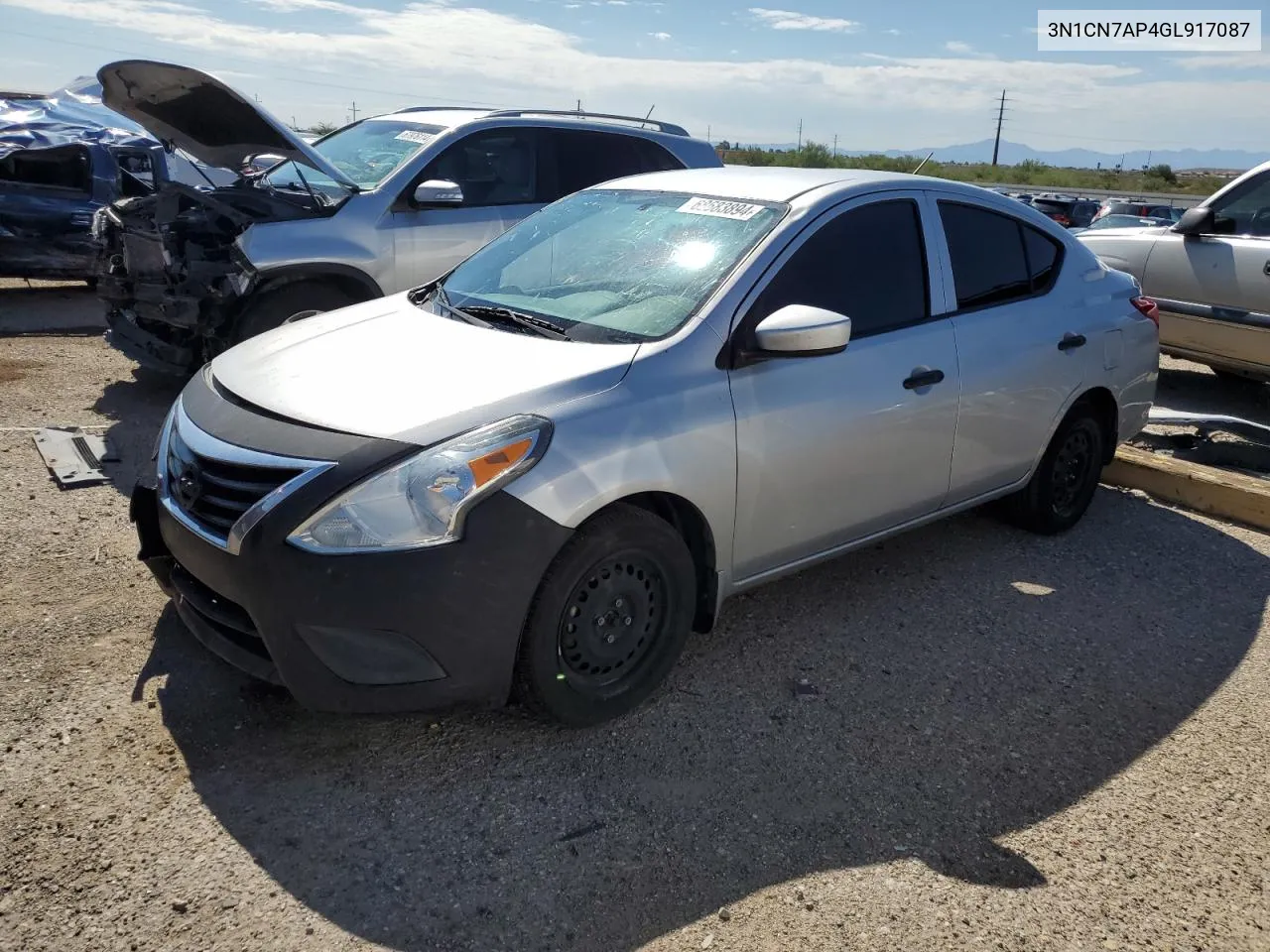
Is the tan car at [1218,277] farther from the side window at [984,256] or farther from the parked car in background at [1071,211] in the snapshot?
the parked car in background at [1071,211]

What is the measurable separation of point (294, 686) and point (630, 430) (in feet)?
3.95

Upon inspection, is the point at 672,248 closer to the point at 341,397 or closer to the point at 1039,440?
the point at 341,397

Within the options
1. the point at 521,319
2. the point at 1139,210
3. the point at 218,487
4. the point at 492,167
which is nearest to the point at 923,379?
the point at 521,319

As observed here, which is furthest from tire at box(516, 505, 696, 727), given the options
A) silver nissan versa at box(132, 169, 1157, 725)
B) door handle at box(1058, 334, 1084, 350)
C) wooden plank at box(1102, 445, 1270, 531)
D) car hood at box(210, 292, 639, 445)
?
wooden plank at box(1102, 445, 1270, 531)

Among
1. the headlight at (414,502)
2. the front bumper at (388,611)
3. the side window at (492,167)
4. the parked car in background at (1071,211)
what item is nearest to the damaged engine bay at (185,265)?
the side window at (492,167)

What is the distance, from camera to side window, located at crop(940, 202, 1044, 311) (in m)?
4.43

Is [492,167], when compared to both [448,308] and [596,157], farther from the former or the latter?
[448,308]

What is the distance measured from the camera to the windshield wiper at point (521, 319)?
3584mm

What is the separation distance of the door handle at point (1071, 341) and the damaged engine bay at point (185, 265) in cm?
429

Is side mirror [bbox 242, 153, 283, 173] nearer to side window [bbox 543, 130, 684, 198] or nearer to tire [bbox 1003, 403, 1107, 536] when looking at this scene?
side window [bbox 543, 130, 684, 198]

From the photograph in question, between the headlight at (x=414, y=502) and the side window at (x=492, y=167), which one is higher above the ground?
the side window at (x=492, y=167)

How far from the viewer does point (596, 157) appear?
296 inches

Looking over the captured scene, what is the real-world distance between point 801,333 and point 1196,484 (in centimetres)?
359

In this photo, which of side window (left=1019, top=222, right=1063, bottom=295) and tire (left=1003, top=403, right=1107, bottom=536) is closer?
side window (left=1019, top=222, right=1063, bottom=295)
